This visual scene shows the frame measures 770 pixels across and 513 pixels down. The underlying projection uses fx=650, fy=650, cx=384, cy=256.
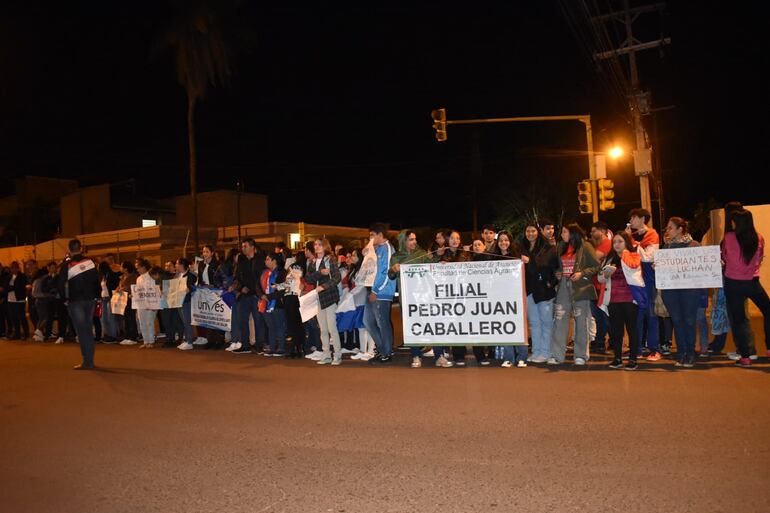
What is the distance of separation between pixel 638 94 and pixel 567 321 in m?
14.1

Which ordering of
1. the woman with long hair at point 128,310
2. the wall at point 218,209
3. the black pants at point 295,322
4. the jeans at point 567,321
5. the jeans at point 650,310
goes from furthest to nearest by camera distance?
the wall at point 218,209 → the woman with long hair at point 128,310 → the black pants at point 295,322 → the jeans at point 650,310 → the jeans at point 567,321

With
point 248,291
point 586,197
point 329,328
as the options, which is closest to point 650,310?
point 329,328

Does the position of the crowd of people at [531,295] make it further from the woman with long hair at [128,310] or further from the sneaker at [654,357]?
the woman with long hair at [128,310]

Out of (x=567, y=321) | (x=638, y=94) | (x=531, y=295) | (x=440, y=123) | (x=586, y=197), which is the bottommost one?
(x=567, y=321)

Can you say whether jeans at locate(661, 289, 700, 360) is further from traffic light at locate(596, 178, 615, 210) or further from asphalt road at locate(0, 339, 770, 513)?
traffic light at locate(596, 178, 615, 210)

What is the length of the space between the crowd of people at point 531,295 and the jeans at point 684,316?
0.04 feet

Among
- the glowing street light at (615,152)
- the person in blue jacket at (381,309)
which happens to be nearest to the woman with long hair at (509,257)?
the person in blue jacket at (381,309)

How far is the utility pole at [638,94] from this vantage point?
19656 millimetres

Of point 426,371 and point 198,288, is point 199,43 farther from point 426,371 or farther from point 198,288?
point 426,371

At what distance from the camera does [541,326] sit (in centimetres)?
932

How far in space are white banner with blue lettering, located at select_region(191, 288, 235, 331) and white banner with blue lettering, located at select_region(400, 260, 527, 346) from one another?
14.6 feet

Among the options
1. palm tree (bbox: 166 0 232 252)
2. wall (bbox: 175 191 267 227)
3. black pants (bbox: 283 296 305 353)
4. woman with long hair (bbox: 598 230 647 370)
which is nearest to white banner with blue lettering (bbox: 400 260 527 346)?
woman with long hair (bbox: 598 230 647 370)

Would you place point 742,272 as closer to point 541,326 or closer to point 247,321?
point 541,326

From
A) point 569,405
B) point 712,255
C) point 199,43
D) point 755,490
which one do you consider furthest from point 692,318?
point 199,43
